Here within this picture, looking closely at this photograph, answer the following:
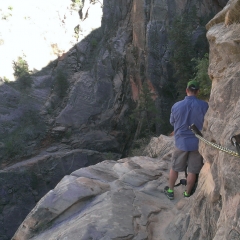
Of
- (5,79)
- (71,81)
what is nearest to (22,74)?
(5,79)

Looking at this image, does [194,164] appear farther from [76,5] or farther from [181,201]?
[76,5]

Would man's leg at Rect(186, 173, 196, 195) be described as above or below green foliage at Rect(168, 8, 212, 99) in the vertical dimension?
below

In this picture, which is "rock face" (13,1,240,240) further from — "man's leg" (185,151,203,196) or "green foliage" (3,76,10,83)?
"green foliage" (3,76,10,83)

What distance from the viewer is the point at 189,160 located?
14.0ft

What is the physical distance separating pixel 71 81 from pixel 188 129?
21.0 metres

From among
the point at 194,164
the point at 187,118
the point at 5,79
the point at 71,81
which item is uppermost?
the point at 5,79

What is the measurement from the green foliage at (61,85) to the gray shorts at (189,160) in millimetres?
19804

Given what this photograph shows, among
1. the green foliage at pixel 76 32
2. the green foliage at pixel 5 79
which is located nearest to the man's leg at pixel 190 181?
the green foliage at pixel 5 79

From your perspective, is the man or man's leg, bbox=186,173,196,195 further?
man's leg, bbox=186,173,196,195

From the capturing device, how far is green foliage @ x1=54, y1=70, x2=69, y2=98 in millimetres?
23141

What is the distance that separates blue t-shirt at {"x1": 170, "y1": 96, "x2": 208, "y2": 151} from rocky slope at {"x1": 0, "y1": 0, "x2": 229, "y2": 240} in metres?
13.7

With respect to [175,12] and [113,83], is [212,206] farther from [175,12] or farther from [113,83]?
[113,83]

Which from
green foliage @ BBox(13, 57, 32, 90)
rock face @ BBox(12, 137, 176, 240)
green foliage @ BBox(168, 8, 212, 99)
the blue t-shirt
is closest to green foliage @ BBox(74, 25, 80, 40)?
green foliage @ BBox(13, 57, 32, 90)

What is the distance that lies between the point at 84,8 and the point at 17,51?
7.52 meters
